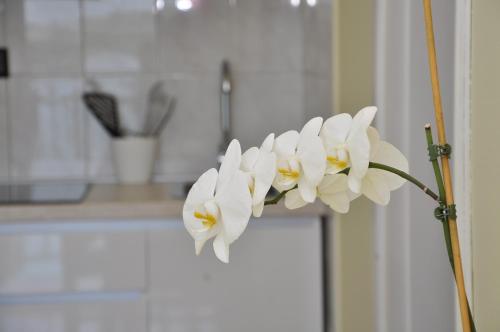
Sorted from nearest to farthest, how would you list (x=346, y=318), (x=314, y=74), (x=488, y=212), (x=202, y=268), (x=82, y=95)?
(x=488, y=212)
(x=346, y=318)
(x=202, y=268)
(x=314, y=74)
(x=82, y=95)

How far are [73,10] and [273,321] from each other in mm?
1278

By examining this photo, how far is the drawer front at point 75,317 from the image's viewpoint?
1.94 meters

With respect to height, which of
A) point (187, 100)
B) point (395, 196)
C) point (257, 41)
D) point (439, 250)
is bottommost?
point (439, 250)

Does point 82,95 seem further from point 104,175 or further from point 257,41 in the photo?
point 257,41

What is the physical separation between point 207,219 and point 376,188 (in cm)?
13

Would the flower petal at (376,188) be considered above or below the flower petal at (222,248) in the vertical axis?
above

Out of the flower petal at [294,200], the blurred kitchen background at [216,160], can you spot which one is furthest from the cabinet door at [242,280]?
the flower petal at [294,200]

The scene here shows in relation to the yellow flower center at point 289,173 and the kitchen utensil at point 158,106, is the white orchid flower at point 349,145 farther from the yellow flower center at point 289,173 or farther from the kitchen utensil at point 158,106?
the kitchen utensil at point 158,106

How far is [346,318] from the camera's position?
185cm

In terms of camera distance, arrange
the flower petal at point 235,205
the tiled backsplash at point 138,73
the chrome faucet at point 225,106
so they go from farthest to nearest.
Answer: the tiled backsplash at point 138,73 < the chrome faucet at point 225,106 < the flower petal at point 235,205

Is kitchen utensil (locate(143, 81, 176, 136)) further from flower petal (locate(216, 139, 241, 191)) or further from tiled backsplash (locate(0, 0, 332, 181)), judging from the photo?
flower petal (locate(216, 139, 241, 191))

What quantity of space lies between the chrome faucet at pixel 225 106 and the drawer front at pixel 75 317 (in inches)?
24.2

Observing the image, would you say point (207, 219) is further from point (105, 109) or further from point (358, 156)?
point (105, 109)

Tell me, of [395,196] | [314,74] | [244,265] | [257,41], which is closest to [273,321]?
[244,265]
